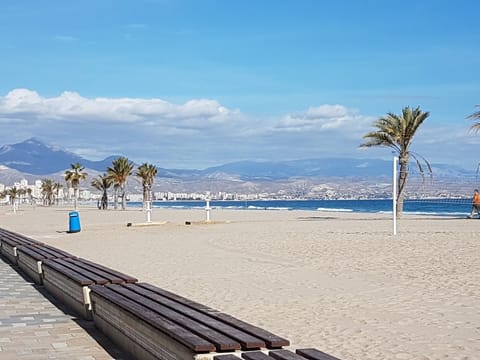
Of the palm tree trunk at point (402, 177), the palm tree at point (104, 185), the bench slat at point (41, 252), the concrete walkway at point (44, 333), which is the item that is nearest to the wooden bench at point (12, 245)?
the bench slat at point (41, 252)

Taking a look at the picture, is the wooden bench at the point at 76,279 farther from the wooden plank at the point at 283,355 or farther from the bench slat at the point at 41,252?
the wooden plank at the point at 283,355

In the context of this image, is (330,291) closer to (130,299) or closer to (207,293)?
(207,293)

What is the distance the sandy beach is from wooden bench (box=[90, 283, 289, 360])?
122 centimetres

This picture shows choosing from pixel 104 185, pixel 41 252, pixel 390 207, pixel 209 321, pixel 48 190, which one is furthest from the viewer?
pixel 48 190

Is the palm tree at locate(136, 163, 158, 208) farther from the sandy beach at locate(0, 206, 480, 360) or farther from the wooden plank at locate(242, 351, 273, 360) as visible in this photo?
the wooden plank at locate(242, 351, 273, 360)

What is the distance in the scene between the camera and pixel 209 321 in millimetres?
5301

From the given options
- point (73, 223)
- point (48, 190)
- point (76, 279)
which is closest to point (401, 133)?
point (73, 223)

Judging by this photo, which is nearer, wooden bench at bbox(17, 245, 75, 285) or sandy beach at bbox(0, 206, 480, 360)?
sandy beach at bbox(0, 206, 480, 360)

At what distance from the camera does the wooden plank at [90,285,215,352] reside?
14.6 ft

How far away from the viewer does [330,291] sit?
9961mm

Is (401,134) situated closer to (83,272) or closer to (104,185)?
(83,272)

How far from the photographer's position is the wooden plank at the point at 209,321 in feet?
14.9

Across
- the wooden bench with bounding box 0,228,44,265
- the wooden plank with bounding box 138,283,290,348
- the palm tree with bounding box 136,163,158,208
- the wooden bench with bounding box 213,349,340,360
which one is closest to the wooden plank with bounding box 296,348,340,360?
the wooden bench with bounding box 213,349,340,360

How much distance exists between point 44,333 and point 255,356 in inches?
141
